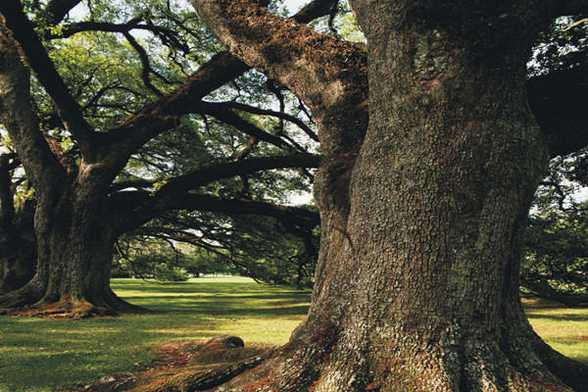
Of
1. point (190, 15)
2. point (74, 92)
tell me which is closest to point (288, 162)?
point (190, 15)

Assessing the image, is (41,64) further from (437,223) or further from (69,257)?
(437,223)

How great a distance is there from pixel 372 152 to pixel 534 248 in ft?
47.2

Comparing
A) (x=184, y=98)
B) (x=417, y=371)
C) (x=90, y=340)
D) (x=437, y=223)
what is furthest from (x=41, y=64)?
(x=417, y=371)

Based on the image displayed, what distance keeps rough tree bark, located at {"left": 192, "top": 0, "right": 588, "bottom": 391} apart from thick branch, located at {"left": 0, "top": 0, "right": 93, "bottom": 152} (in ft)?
34.5

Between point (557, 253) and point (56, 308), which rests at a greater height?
point (557, 253)

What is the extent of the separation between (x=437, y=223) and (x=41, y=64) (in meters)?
11.6

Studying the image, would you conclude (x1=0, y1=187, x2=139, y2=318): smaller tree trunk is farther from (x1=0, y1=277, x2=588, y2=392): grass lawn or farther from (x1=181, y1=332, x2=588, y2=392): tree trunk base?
(x1=181, y1=332, x2=588, y2=392): tree trunk base

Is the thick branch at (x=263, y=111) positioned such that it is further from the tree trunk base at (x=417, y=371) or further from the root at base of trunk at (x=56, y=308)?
the tree trunk base at (x=417, y=371)

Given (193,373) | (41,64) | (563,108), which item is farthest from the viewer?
(41,64)

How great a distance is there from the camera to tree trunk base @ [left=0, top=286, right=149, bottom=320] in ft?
40.2

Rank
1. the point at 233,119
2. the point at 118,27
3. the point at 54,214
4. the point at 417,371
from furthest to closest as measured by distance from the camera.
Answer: the point at 118,27
the point at 233,119
the point at 54,214
the point at 417,371

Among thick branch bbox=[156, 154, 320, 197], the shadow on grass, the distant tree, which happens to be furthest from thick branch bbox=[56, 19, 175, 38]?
the shadow on grass

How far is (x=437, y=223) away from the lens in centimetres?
350

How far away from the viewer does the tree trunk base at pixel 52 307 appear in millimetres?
12242
